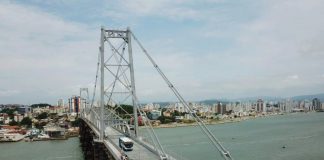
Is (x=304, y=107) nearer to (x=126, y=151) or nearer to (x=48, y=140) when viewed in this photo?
(x=48, y=140)

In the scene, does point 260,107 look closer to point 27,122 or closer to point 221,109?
point 221,109

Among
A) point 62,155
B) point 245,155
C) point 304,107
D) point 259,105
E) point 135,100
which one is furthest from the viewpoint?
point 304,107

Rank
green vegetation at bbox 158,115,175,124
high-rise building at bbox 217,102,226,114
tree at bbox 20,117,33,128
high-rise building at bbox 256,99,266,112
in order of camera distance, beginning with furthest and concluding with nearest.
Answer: high-rise building at bbox 256,99,266,112
high-rise building at bbox 217,102,226,114
green vegetation at bbox 158,115,175,124
tree at bbox 20,117,33,128

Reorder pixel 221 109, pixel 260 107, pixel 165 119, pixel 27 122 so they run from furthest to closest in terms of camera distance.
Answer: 1. pixel 260 107
2. pixel 221 109
3. pixel 165 119
4. pixel 27 122

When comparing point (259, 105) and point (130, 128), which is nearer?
point (130, 128)

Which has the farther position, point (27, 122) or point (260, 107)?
point (260, 107)

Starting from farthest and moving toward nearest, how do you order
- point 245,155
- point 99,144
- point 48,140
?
point 48,140, point 245,155, point 99,144

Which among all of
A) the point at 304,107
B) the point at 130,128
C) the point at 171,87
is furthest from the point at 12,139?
the point at 304,107

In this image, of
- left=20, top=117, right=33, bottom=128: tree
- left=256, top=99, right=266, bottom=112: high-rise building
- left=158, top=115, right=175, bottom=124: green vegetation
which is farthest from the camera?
left=256, top=99, right=266, bottom=112: high-rise building

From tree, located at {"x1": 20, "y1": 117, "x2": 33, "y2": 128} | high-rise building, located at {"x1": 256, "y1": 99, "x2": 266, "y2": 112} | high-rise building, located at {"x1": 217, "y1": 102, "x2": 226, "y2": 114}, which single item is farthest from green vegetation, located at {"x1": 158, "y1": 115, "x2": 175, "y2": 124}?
high-rise building, located at {"x1": 256, "y1": 99, "x2": 266, "y2": 112}

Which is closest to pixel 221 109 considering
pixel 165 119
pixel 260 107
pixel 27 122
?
pixel 260 107

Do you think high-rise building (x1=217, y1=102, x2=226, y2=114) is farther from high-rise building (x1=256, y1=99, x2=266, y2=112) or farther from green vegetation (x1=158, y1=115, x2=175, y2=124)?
green vegetation (x1=158, y1=115, x2=175, y2=124)
